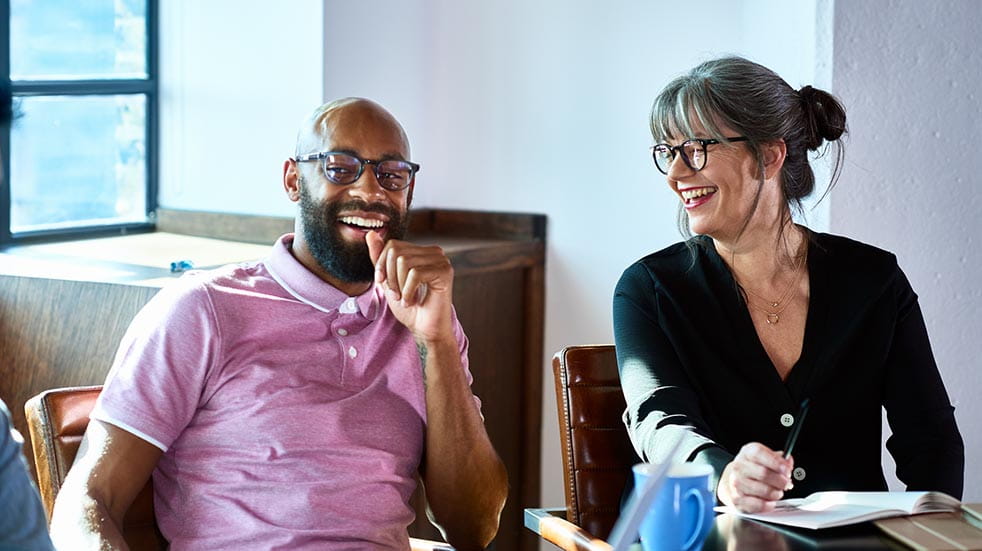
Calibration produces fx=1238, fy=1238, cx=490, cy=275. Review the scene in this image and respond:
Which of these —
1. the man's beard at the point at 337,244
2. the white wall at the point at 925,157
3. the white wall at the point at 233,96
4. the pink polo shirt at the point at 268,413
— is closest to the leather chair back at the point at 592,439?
the pink polo shirt at the point at 268,413

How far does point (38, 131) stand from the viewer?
3389mm

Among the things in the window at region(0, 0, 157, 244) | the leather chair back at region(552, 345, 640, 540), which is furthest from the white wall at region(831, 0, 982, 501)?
the window at region(0, 0, 157, 244)

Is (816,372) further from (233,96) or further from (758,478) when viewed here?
(233,96)

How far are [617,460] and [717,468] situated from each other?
0.39 meters

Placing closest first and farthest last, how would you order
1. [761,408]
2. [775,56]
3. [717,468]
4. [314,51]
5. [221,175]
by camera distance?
[717,468] < [761,408] < [775,56] < [314,51] < [221,175]

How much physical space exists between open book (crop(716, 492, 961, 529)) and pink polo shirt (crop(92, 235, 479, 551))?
1.90 feet

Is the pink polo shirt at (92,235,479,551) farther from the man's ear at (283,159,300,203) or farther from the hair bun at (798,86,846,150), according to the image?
the hair bun at (798,86,846,150)

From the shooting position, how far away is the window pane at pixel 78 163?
3.37 meters

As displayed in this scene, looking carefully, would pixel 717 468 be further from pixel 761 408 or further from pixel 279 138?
pixel 279 138

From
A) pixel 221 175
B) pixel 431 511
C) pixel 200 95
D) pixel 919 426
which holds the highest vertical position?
pixel 200 95

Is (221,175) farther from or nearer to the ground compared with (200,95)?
nearer to the ground


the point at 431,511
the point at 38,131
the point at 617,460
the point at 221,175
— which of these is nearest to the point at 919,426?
the point at 617,460

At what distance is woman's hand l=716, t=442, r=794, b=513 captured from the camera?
1554mm

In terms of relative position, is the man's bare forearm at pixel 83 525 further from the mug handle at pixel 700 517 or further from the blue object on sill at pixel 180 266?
the blue object on sill at pixel 180 266
